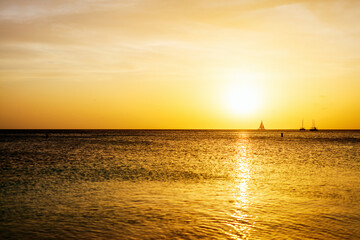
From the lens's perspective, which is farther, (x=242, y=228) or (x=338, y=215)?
(x=338, y=215)

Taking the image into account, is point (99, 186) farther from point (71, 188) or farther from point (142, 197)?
point (142, 197)

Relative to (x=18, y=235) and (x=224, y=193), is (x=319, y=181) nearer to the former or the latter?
(x=224, y=193)

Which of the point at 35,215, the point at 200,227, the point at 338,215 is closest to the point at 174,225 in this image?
the point at 200,227

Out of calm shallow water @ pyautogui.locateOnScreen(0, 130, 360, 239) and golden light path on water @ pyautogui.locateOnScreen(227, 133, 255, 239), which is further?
calm shallow water @ pyautogui.locateOnScreen(0, 130, 360, 239)

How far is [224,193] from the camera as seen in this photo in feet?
79.2

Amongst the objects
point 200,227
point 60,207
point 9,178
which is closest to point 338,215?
point 200,227

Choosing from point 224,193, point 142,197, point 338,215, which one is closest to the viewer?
point 338,215

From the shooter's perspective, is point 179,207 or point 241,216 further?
point 179,207

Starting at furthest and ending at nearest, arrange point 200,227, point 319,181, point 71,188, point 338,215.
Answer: point 319,181 < point 71,188 < point 338,215 < point 200,227

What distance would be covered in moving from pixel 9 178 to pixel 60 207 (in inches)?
579

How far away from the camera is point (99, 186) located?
2697 cm

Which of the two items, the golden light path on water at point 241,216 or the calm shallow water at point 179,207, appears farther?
the calm shallow water at point 179,207

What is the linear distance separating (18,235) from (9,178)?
62.5 ft

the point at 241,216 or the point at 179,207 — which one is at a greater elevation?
the point at 241,216
